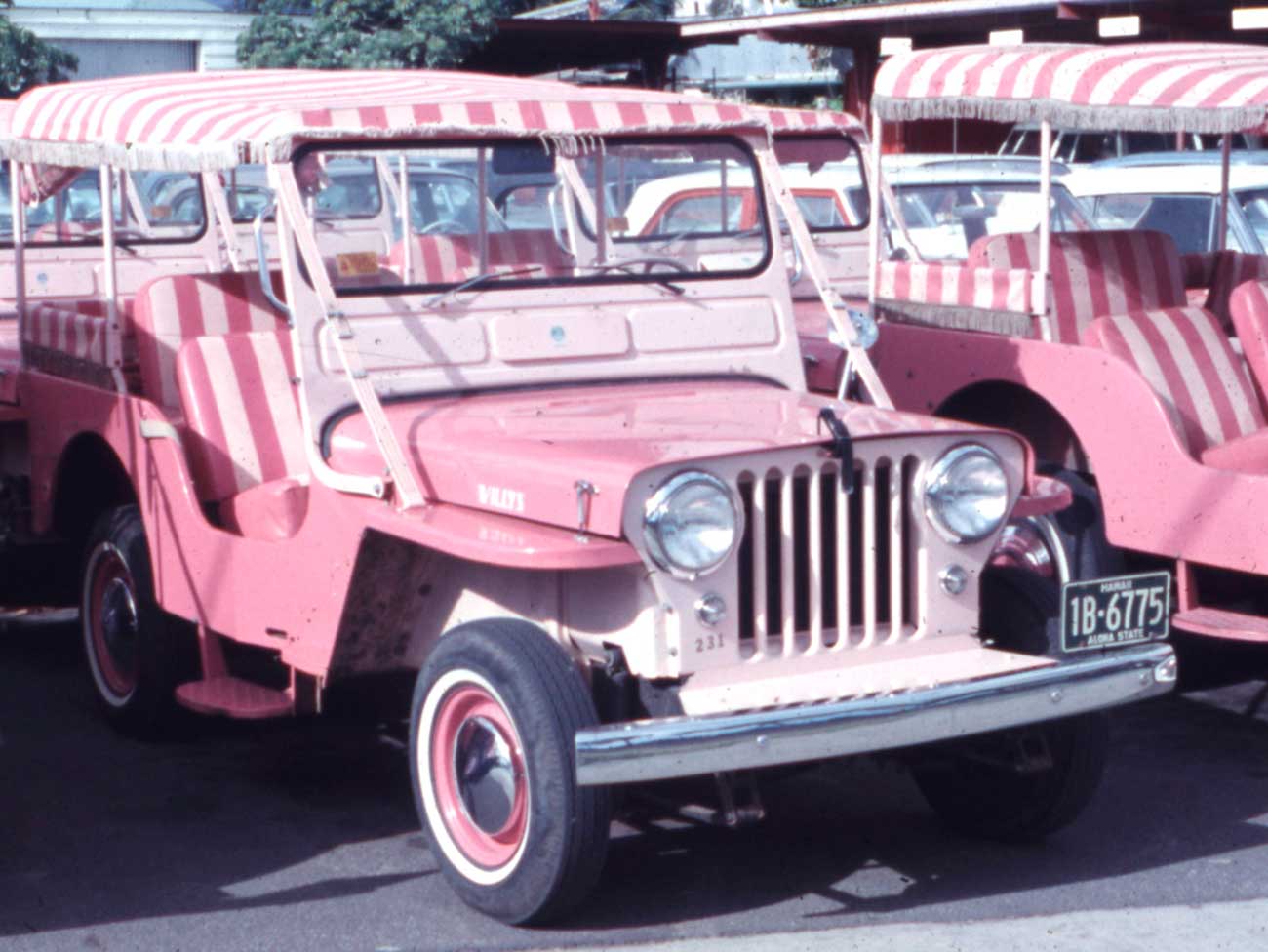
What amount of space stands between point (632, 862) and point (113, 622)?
6.62ft

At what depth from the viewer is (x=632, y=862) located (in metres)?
4.76

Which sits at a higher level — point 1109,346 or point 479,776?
point 1109,346

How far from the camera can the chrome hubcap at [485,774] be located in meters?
4.27

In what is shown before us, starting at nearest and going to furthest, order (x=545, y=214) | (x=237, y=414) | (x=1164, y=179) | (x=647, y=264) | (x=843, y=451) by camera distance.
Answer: (x=843, y=451) → (x=647, y=264) → (x=237, y=414) → (x=545, y=214) → (x=1164, y=179)

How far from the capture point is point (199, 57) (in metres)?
26.2

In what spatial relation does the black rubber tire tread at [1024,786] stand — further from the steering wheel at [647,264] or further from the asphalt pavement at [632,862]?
the steering wheel at [647,264]

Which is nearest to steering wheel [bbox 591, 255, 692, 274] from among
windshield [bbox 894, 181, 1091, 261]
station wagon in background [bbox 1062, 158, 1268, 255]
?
windshield [bbox 894, 181, 1091, 261]

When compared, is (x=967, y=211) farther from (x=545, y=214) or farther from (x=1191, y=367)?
(x=1191, y=367)

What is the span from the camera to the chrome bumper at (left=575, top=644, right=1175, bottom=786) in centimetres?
386

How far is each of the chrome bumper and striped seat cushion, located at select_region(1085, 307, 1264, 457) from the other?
6.45ft

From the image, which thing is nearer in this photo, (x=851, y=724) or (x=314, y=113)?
(x=851, y=724)

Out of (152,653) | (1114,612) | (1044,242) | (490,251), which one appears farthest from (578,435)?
(490,251)

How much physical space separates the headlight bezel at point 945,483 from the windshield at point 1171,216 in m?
6.57

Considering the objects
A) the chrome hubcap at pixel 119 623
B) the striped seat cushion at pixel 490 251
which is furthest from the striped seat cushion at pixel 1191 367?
the chrome hubcap at pixel 119 623
